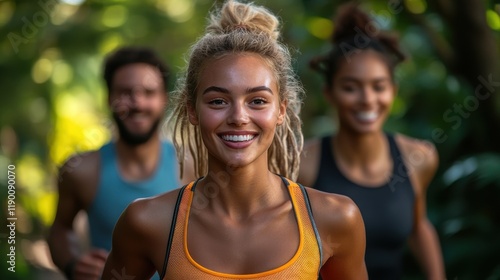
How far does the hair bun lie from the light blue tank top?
165cm

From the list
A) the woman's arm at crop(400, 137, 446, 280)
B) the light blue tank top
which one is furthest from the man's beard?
the woman's arm at crop(400, 137, 446, 280)

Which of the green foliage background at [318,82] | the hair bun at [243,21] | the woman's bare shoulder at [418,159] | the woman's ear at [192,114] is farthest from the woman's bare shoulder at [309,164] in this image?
the woman's ear at [192,114]

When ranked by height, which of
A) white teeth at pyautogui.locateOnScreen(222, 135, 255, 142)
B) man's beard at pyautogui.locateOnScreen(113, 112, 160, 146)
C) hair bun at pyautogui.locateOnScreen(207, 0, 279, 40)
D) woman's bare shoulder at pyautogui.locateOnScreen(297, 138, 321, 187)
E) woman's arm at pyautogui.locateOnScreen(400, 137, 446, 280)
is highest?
hair bun at pyautogui.locateOnScreen(207, 0, 279, 40)

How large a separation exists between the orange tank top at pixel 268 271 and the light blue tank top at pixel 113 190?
1940 mm

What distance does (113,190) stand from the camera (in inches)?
200

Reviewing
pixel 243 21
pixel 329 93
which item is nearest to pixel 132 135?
pixel 329 93

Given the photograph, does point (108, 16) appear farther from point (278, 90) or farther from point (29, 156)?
point (278, 90)

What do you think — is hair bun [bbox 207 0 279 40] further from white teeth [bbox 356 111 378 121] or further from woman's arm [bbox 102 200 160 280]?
white teeth [bbox 356 111 378 121]

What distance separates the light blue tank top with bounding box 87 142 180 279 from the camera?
5031mm

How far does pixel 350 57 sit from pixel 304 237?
2245 millimetres

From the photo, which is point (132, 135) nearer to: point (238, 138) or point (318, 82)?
point (238, 138)

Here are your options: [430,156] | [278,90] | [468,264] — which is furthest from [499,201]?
[278,90]

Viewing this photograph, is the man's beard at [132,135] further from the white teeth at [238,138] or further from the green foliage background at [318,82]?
the white teeth at [238,138]

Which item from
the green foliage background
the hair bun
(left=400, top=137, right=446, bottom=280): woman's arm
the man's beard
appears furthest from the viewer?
the green foliage background
